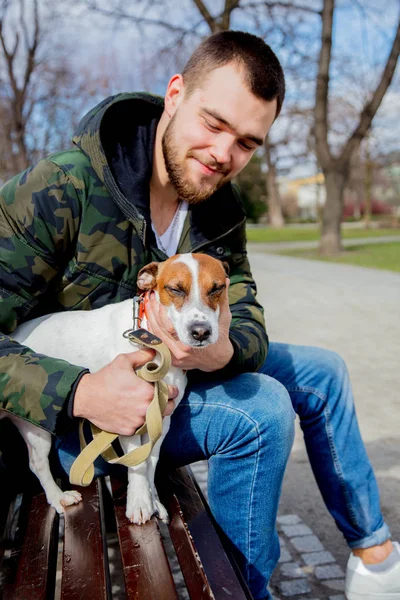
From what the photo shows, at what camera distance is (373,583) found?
102 inches

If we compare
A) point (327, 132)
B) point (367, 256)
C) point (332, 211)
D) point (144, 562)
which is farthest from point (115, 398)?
point (332, 211)

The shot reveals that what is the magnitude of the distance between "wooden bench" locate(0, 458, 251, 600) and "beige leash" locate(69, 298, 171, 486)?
0.18m

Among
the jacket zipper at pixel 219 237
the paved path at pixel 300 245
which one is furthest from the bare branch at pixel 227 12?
the jacket zipper at pixel 219 237

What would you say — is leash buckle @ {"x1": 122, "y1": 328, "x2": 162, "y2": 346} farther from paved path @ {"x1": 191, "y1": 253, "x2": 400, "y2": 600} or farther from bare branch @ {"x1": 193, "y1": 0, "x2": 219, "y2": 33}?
bare branch @ {"x1": 193, "y1": 0, "x2": 219, "y2": 33}

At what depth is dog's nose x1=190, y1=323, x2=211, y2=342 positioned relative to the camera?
223cm

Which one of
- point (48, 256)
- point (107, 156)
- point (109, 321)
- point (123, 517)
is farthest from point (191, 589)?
point (107, 156)

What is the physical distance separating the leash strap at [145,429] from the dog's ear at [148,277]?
371mm

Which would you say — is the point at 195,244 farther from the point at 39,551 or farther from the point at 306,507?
the point at 306,507

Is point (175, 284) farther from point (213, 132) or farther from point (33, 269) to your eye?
point (213, 132)

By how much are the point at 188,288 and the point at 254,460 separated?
A: 708mm

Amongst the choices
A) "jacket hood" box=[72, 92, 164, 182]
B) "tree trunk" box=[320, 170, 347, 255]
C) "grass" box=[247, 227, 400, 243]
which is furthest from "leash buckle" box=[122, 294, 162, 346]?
"grass" box=[247, 227, 400, 243]

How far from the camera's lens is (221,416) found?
225 centimetres

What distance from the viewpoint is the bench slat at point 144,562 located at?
1.69 metres

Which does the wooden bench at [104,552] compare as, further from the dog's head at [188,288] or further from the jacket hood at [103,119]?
the jacket hood at [103,119]
